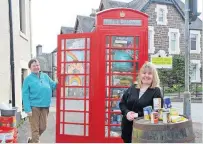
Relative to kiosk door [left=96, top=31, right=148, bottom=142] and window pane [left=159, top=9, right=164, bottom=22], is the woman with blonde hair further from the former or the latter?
window pane [left=159, top=9, right=164, bottom=22]

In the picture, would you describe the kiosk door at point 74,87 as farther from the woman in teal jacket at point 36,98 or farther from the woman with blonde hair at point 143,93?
the woman with blonde hair at point 143,93

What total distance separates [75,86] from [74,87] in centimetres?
4

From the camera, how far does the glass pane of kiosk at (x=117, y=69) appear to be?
19.8 feet

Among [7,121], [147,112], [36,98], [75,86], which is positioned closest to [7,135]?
[7,121]

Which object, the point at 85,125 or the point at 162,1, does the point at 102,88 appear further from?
the point at 162,1

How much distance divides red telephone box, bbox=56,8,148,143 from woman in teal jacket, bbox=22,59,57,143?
609 millimetres

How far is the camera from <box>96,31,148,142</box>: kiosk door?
19.8 ft

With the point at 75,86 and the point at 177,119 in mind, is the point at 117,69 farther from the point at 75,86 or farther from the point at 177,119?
the point at 177,119

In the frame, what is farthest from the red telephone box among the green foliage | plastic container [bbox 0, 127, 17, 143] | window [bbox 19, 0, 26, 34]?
the green foliage

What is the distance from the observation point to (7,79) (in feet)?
28.7

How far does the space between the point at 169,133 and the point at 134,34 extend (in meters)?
3.07

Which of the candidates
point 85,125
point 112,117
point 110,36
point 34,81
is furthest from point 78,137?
point 110,36

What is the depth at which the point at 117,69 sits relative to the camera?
19.9 ft

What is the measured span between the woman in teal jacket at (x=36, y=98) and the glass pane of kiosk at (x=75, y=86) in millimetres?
485
